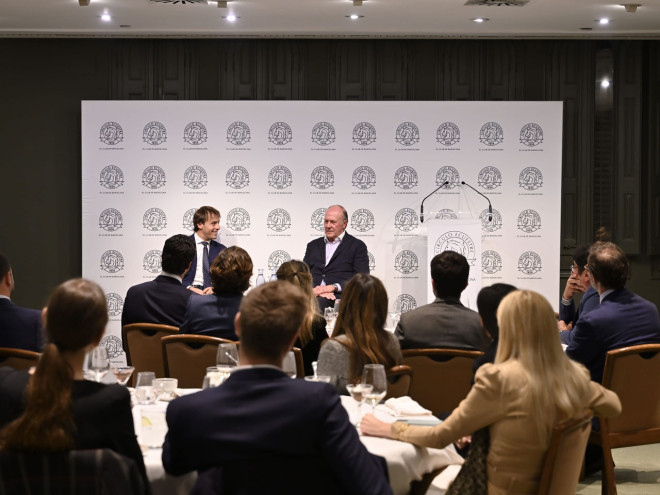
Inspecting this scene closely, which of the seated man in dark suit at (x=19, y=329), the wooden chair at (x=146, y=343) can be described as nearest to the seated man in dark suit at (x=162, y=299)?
the wooden chair at (x=146, y=343)

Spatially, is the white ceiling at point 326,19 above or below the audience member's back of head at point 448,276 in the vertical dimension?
above

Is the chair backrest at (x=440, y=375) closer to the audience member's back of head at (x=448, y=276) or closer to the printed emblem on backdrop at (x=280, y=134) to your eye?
the audience member's back of head at (x=448, y=276)

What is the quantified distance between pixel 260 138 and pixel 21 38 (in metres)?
2.81

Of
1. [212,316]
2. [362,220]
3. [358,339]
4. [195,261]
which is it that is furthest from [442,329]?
[362,220]

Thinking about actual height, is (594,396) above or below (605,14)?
below

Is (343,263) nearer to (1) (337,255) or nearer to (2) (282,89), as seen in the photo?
(1) (337,255)

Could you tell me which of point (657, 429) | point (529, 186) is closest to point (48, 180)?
point (529, 186)

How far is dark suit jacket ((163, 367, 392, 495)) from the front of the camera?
2195 mm

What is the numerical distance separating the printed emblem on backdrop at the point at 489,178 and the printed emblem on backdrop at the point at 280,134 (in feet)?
6.30

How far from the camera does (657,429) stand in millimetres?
4457

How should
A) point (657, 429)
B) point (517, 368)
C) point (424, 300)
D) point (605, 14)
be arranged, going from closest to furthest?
1. point (517, 368)
2. point (657, 429)
3. point (605, 14)
4. point (424, 300)

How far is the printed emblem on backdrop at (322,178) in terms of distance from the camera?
8.62 m

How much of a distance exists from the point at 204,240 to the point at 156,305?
2757mm

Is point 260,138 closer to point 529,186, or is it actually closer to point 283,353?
point 529,186
